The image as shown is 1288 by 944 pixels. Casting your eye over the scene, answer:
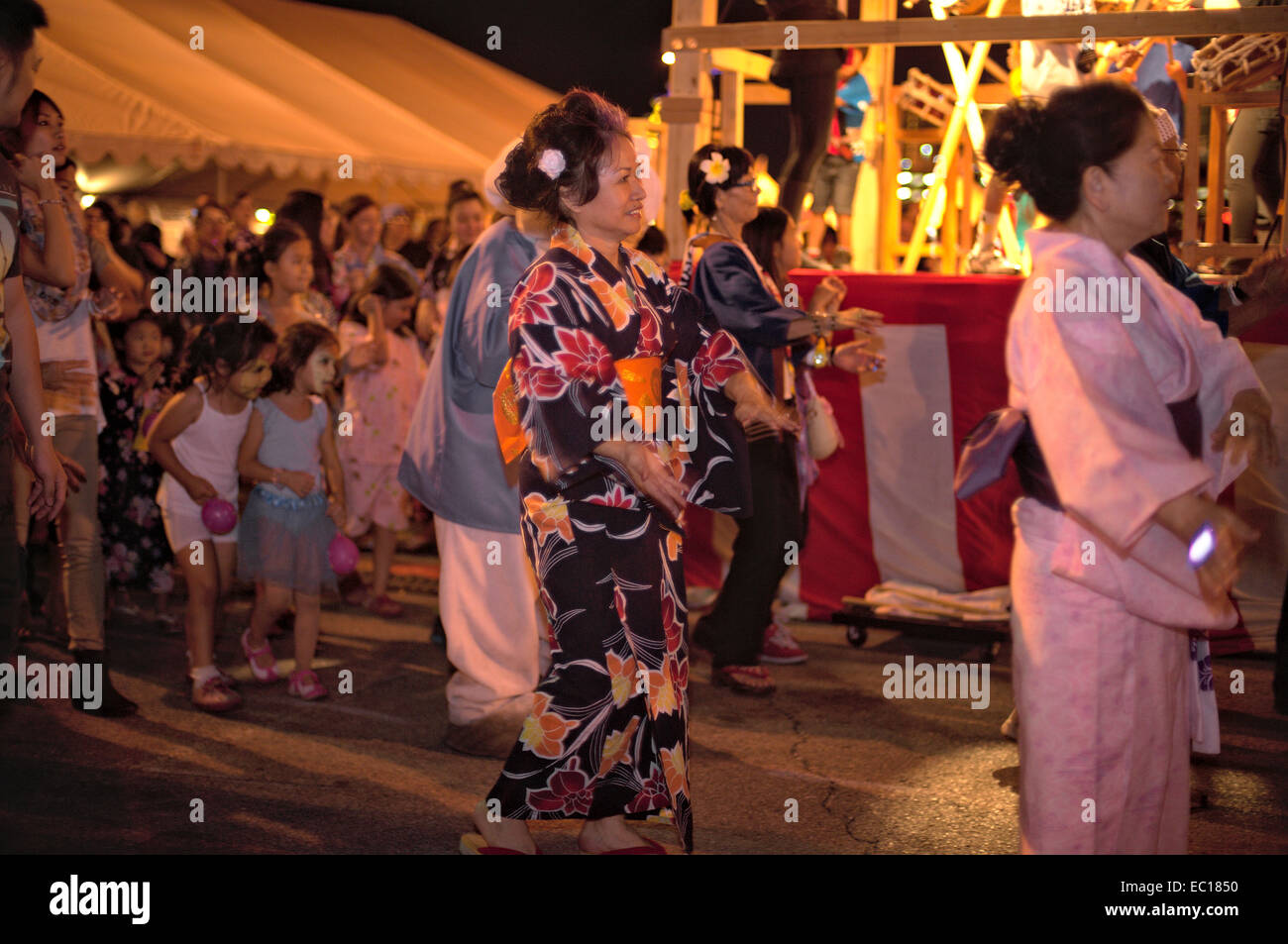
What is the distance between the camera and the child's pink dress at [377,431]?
6672mm

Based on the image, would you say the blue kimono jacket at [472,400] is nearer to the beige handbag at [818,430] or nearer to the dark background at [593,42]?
the beige handbag at [818,430]

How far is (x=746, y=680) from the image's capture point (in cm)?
525

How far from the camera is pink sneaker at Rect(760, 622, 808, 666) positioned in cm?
579

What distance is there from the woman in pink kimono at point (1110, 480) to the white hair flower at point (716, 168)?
2.61 metres

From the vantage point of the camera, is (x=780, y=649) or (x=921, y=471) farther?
(x=921, y=471)

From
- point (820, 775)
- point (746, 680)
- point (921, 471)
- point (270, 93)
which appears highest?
point (270, 93)

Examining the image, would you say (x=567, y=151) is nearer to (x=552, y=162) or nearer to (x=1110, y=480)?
→ (x=552, y=162)

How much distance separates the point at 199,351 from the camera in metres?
5.07

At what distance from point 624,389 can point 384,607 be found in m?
3.93

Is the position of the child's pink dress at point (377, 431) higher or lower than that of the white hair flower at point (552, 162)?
lower

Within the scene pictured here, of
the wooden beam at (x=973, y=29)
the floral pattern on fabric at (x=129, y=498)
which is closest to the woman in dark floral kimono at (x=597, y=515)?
the wooden beam at (x=973, y=29)

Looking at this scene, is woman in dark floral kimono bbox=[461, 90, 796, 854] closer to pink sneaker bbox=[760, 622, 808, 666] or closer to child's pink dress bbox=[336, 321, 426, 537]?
pink sneaker bbox=[760, 622, 808, 666]

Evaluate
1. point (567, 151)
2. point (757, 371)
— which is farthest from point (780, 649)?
point (567, 151)
